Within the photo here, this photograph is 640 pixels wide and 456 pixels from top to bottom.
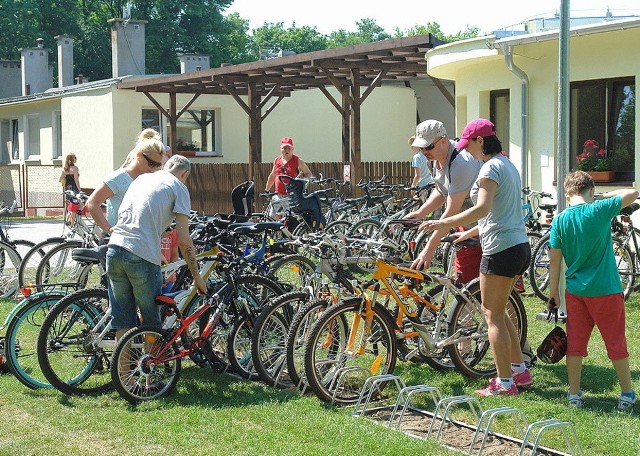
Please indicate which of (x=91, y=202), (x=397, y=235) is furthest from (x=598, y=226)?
(x=397, y=235)

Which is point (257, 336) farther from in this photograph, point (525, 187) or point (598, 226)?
point (525, 187)

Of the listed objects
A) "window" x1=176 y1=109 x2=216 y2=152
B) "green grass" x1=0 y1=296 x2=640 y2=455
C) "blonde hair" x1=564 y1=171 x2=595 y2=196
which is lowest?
"green grass" x1=0 y1=296 x2=640 y2=455

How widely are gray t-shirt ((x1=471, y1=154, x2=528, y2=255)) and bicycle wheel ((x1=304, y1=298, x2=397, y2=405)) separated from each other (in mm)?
897

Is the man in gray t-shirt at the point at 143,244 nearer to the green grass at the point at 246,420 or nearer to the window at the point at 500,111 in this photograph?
the green grass at the point at 246,420

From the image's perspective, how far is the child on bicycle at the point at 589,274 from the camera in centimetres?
646

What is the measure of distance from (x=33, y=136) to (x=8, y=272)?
2442cm

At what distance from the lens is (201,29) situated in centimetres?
6331

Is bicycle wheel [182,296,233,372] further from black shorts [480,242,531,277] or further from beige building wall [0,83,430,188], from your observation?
beige building wall [0,83,430,188]

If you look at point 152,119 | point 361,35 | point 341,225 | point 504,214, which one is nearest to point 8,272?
point 341,225

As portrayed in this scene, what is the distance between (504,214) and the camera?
6723 mm

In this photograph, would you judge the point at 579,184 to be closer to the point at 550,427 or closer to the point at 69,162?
the point at 550,427

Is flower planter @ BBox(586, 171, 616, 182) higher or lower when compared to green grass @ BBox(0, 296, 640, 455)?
higher

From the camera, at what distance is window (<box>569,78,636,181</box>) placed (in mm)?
13656

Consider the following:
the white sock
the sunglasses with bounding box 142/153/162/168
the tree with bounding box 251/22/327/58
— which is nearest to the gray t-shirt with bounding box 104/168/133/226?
the sunglasses with bounding box 142/153/162/168
